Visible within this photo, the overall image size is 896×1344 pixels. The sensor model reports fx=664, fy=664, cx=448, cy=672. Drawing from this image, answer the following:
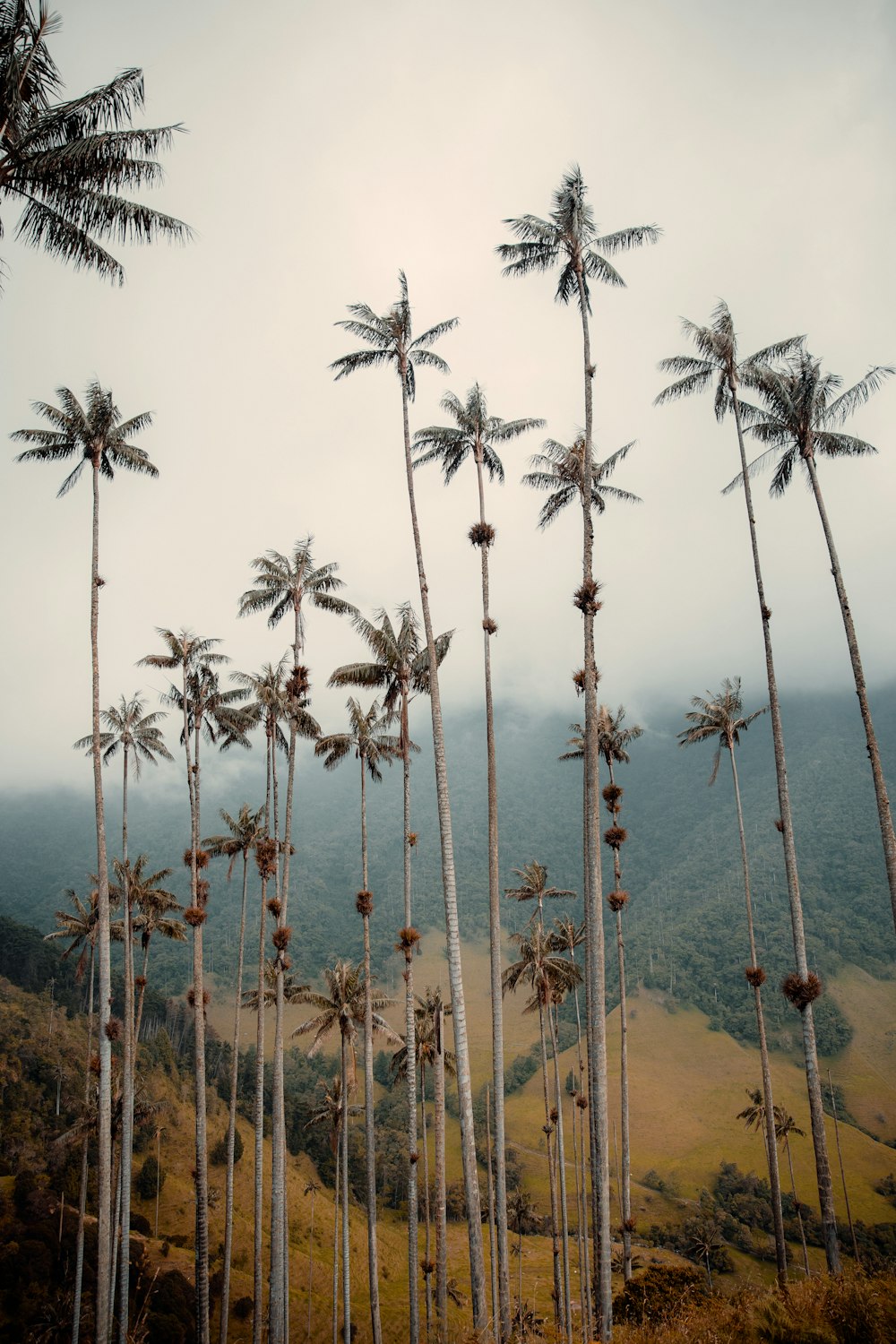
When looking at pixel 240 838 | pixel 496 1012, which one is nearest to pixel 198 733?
pixel 240 838

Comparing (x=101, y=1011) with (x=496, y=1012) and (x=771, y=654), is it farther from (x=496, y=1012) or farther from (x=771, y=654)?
(x=771, y=654)

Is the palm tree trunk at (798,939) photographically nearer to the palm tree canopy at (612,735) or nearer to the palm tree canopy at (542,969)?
the palm tree canopy at (612,735)

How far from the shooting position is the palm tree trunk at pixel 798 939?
18.5 metres

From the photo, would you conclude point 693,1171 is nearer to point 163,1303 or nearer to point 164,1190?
point 164,1190

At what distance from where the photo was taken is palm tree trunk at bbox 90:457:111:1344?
18984mm

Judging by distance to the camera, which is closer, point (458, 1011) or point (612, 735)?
point (458, 1011)

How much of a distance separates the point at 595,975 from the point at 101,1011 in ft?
54.0

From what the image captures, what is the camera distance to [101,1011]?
21922 mm

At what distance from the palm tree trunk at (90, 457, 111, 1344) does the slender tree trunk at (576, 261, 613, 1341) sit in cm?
1370

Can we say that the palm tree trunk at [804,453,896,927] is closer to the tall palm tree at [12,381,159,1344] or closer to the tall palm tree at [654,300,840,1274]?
the tall palm tree at [654,300,840,1274]

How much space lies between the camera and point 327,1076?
116 m

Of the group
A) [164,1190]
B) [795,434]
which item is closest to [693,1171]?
[164,1190]

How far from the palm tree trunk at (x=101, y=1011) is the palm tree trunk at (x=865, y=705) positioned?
22.2 metres

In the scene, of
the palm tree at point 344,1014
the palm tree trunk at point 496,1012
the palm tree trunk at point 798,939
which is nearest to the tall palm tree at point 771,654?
the palm tree trunk at point 798,939
